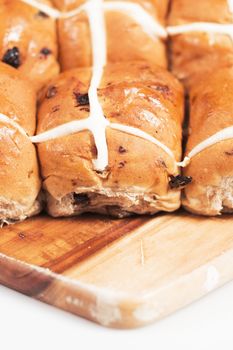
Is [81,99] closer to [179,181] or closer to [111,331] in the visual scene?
[179,181]

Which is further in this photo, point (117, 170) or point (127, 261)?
point (117, 170)

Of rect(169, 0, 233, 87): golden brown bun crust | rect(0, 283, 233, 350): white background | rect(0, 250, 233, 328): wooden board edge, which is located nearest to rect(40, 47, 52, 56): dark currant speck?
rect(169, 0, 233, 87): golden brown bun crust

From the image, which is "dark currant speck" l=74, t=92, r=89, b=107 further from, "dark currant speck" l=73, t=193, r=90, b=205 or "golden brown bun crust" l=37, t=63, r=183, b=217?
"dark currant speck" l=73, t=193, r=90, b=205

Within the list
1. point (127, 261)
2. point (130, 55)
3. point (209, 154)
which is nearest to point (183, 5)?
point (130, 55)

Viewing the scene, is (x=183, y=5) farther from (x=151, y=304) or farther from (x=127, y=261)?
(x=151, y=304)

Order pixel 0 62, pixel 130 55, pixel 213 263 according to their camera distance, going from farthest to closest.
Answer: pixel 130 55 → pixel 0 62 → pixel 213 263

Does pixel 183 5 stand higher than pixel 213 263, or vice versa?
pixel 183 5
